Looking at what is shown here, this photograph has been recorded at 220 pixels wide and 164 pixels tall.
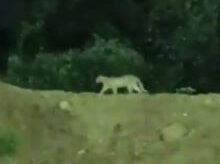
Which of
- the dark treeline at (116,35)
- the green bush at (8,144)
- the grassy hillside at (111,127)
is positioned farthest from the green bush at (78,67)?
the green bush at (8,144)

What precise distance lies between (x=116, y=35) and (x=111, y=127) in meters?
6.32

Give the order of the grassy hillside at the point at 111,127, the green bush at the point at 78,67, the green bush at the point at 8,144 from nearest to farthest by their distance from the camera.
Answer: the grassy hillside at the point at 111,127 < the green bush at the point at 8,144 < the green bush at the point at 78,67

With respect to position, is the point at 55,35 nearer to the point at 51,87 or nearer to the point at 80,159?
the point at 51,87

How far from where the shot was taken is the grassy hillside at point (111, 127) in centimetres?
785

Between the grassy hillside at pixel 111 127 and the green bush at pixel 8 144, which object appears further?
the green bush at pixel 8 144

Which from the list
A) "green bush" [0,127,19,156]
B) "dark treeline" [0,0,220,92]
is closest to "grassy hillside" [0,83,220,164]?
"green bush" [0,127,19,156]

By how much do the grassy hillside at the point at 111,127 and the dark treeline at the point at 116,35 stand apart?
4.80 m

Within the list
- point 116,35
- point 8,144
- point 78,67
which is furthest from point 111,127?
point 116,35

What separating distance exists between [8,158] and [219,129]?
2.15 metres

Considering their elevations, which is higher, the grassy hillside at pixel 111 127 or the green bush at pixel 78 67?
the green bush at pixel 78 67

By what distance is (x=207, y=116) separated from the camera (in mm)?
8312

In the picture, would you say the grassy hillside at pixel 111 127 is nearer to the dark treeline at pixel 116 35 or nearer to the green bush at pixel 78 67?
the green bush at pixel 78 67

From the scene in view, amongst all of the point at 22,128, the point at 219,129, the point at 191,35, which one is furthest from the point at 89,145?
the point at 191,35

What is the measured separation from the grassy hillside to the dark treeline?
480 centimetres
